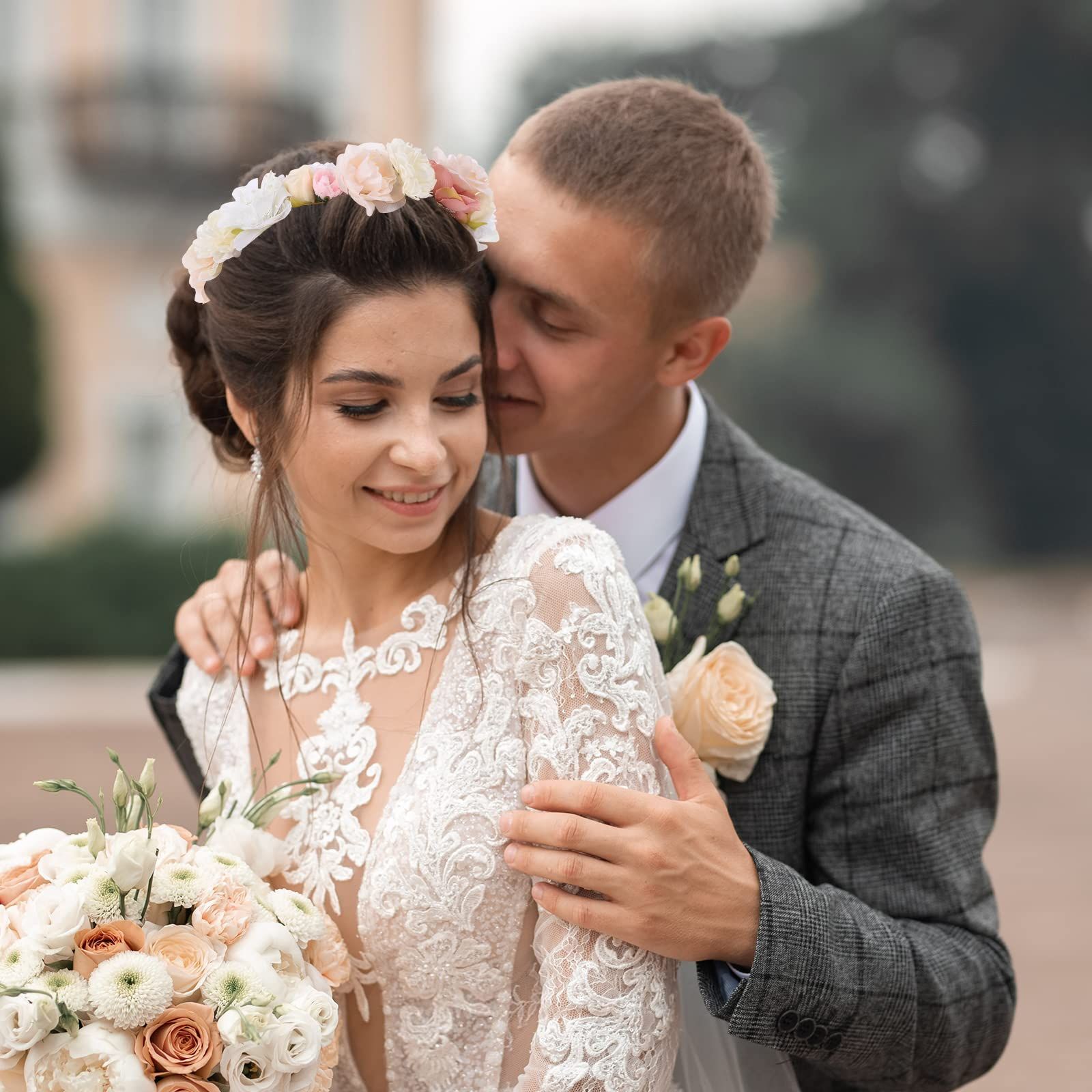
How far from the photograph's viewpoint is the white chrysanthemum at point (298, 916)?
2293 mm

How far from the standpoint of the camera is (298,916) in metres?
2.30

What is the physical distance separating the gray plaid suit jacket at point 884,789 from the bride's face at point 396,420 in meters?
0.72

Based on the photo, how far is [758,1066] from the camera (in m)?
2.79

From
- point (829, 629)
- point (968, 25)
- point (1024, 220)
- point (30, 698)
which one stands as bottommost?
point (30, 698)

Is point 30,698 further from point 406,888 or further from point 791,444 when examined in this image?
point 791,444

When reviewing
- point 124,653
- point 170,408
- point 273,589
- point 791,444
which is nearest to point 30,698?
point 124,653

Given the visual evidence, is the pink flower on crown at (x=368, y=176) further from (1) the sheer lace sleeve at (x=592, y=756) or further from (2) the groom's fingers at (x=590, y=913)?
(2) the groom's fingers at (x=590, y=913)

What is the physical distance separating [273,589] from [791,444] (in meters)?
26.6

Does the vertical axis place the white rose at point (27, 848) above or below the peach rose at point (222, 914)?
above

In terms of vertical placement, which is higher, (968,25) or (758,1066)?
(968,25)

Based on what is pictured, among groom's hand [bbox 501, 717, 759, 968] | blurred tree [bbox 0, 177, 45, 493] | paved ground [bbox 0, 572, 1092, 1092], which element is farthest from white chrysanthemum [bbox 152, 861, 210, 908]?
blurred tree [bbox 0, 177, 45, 493]

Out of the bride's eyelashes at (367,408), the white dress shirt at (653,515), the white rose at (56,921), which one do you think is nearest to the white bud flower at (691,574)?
the white dress shirt at (653,515)

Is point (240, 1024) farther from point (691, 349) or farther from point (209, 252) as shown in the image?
point (691, 349)

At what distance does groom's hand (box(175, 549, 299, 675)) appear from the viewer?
2.95m
